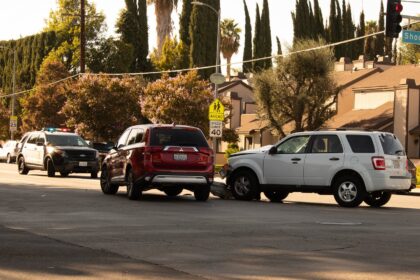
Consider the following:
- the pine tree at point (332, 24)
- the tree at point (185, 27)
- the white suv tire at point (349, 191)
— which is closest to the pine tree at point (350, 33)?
the pine tree at point (332, 24)

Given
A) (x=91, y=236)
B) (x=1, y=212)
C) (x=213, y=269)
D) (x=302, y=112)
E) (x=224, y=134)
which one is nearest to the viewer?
(x=213, y=269)

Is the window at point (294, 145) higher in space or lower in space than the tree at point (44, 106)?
lower

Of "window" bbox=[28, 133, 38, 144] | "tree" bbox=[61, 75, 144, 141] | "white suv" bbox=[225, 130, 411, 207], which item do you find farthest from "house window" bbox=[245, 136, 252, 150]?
"white suv" bbox=[225, 130, 411, 207]

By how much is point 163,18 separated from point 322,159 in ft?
249

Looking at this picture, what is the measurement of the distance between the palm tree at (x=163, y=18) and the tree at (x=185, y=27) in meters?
4.62

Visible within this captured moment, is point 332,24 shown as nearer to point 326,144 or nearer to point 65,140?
point 65,140

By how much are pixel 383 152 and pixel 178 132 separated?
16.4 ft

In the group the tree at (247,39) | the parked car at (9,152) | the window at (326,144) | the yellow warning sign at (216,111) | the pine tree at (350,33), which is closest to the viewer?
the window at (326,144)

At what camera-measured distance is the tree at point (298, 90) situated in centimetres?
5684

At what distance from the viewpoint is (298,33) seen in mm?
91875

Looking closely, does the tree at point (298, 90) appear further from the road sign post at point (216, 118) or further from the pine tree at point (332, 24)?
the pine tree at point (332, 24)

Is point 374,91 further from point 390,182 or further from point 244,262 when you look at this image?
point 244,262

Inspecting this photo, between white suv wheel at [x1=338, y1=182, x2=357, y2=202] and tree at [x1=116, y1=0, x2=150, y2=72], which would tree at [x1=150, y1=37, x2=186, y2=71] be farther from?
white suv wheel at [x1=338, y1=182, x2=357, y2=202]

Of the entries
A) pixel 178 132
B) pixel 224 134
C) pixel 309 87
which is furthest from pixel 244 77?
pixel 178 132
